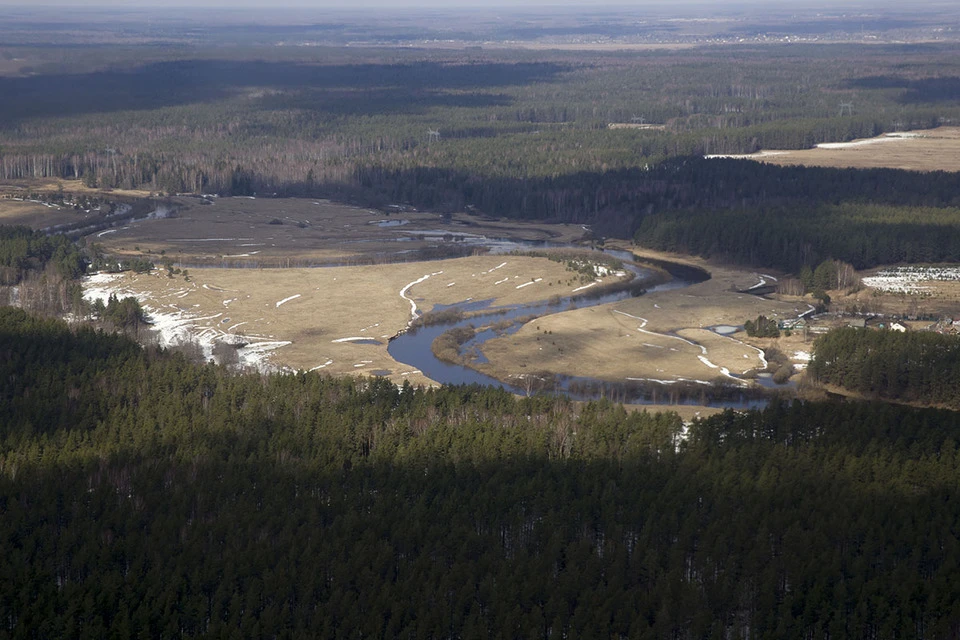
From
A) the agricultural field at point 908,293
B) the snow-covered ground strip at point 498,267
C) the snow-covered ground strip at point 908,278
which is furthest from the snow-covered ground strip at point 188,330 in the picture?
the snow-covered ground strip at point 908,278

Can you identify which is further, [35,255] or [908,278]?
[35,255]

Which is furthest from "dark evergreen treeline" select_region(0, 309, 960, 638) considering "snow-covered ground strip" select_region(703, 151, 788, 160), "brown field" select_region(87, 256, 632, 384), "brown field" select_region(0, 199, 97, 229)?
"snow-covered ground strip" select_region(703, 151, 788, 160)

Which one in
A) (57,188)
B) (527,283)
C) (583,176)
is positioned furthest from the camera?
(57,188)

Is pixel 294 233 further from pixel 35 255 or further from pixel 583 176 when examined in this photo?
pixel 583 176

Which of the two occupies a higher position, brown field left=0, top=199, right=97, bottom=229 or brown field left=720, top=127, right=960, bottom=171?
→ brown field left=720, top=127, right=960, bottom=171

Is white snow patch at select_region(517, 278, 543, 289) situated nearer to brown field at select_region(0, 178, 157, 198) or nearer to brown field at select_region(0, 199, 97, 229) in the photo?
brown field at select_region(0, 199, 97, 229)

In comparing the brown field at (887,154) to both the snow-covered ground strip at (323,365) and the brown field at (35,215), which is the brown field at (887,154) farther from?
the snow-covered ground strip at (323,365)

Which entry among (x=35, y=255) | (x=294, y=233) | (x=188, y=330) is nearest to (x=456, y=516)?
(x=188, y=330)
